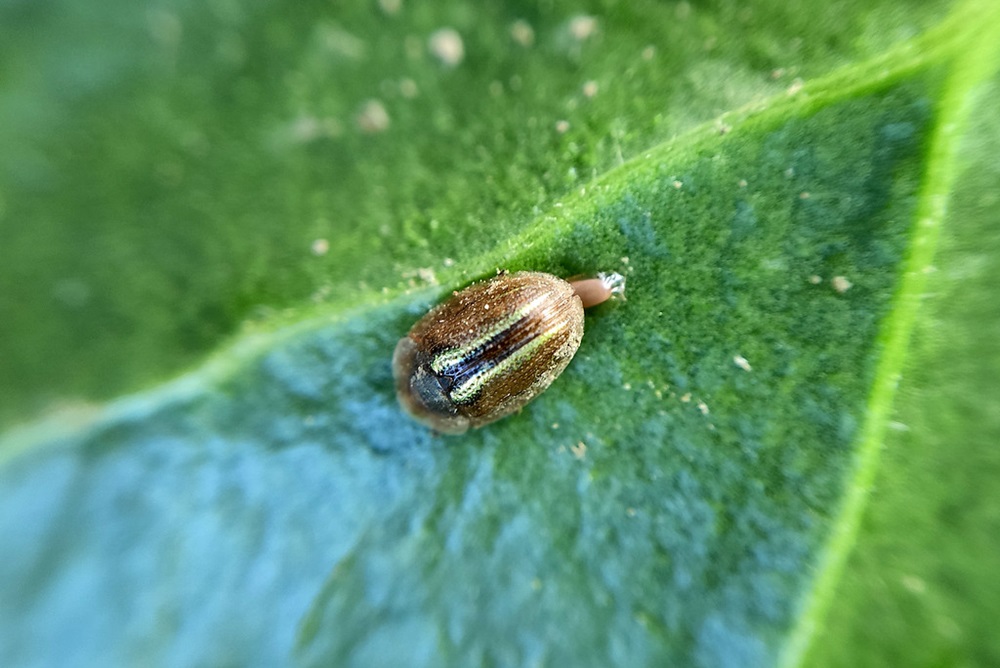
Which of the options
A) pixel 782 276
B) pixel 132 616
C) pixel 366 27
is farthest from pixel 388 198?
pixel 132 616

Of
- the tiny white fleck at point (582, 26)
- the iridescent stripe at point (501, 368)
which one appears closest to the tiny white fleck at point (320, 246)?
the iridescent stripe at point (501, 368)

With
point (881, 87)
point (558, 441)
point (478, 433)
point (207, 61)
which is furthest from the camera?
point (478, 433)

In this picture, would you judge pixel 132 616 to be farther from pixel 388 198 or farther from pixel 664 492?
pixel 664 492

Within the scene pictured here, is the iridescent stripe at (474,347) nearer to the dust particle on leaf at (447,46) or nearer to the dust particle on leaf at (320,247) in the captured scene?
the dust particle on leaf at (320,247)

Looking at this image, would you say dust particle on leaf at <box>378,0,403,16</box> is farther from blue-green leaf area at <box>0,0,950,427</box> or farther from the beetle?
the beetle

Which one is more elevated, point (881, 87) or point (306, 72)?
point (306, 72)
